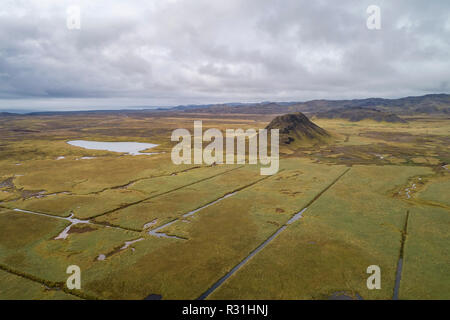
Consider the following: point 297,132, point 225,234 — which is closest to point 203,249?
point 225,234

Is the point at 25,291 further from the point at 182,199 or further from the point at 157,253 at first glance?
the point at 182,199

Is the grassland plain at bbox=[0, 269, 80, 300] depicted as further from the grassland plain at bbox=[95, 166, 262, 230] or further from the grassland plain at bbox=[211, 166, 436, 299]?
the grassland plain at bbox=[211, 166, 436, 299]

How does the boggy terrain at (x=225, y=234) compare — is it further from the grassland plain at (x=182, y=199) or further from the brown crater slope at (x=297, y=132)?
the brown crater slope at (x=297, y=132)

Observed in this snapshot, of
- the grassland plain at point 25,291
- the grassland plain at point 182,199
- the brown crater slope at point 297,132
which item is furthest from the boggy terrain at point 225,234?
the brown crater slope at point 297,132

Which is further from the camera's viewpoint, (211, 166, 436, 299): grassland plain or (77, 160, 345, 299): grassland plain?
(77, 160, 345, 299): grassland plain

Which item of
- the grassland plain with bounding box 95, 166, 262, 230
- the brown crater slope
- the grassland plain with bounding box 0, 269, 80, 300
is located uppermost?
the brown crater slope

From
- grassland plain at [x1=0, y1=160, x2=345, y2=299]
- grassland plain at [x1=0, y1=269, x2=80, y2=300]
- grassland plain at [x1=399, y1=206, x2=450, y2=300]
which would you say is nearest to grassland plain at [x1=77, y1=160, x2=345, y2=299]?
grassland plain at [x1=0, y1=160, x2=345, y2=299]
